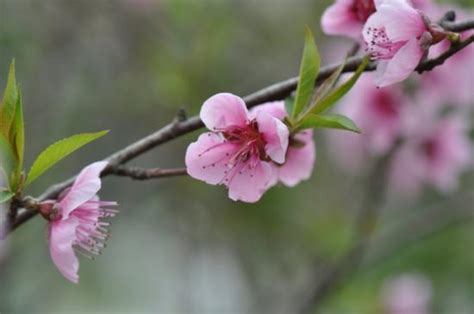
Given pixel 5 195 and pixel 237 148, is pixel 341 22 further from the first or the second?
pixel 5 195

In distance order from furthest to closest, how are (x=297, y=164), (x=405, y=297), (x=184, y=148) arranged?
1. (x=184, y=148)
2. (x=405, y=297)
3. (x=297, y=164)

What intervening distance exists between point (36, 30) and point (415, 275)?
6.85ft

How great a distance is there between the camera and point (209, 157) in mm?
1516

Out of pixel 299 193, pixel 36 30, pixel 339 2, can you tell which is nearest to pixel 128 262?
pixel 299 193

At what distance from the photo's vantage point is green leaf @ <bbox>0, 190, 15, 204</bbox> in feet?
4.58

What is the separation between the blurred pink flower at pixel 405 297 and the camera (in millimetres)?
3646

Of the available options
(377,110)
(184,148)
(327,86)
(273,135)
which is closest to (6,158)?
(273,135)

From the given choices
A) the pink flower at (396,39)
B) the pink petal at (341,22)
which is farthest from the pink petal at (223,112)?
the pink petal at (341,22)

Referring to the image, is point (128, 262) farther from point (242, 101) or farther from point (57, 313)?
point (242, 101)

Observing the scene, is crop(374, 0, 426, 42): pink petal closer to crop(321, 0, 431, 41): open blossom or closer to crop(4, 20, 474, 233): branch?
crop(4, 20, 474, 233): branch

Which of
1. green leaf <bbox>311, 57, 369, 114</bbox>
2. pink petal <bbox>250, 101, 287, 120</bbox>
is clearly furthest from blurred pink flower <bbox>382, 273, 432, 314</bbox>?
green leaf <bbox>311, 57, 369, 114</bbox>

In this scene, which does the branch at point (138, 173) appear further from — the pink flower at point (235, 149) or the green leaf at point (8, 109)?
the green leaf at point (8, 109)

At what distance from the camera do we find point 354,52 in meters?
1.73

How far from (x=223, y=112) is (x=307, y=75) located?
0.50ft
